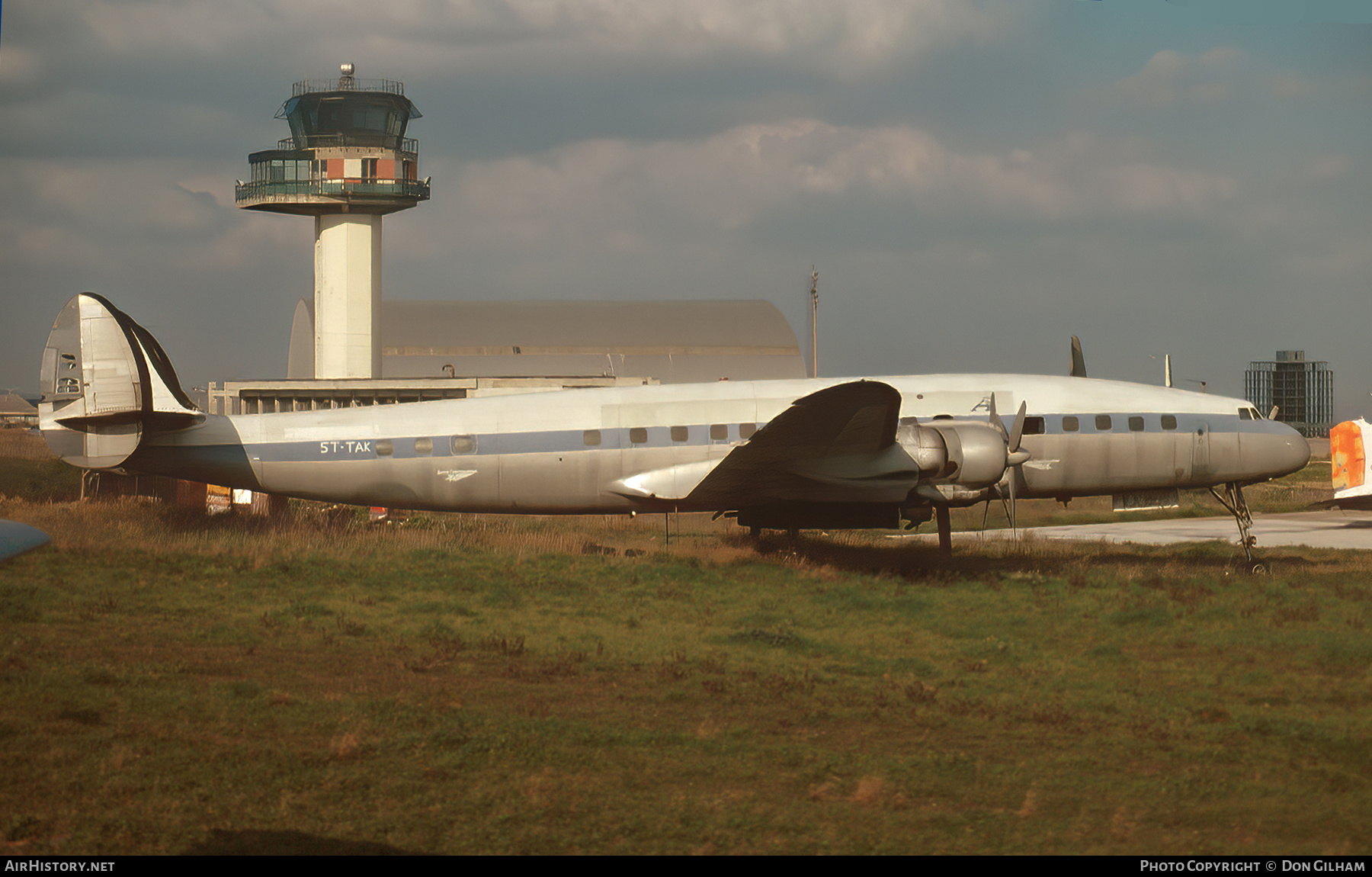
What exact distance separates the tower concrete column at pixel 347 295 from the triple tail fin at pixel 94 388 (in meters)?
32.4

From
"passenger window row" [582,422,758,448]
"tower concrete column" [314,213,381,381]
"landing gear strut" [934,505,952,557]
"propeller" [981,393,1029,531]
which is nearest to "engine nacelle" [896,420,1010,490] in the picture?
"propeller" [981,393,1029,531]

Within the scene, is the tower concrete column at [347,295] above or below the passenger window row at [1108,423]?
above

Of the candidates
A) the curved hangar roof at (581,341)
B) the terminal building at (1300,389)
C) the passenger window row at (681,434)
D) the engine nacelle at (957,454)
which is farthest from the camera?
the terminal building at (1300,389)

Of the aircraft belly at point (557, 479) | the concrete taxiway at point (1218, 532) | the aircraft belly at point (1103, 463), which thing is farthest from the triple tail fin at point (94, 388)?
the concrete taxiway at point (1218, 532)

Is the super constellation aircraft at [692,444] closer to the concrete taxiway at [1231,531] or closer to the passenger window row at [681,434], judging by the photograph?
the passenger window row at [681,434]

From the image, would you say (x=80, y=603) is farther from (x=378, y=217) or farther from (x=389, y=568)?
(x=378, y=217)

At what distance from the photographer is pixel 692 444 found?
20047mm

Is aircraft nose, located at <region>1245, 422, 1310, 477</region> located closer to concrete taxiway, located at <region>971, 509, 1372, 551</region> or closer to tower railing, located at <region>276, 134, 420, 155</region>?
concrete taxiway, located at <region>971, 509, 1372, 551</region>

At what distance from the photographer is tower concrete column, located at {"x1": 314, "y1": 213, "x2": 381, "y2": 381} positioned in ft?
168

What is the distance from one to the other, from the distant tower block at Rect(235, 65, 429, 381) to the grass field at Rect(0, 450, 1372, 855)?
33.2m

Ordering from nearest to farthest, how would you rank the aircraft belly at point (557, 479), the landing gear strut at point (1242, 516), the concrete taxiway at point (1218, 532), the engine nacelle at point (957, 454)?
the engine nacelle at point (957, 454) < the aircraft belly at point (557, 479) < the landing gear strut at point (1242, 516) < the concrete taxiway at point (1218, 532)

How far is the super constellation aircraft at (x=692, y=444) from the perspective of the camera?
18.5m

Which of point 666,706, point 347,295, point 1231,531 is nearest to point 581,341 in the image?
point 347,295

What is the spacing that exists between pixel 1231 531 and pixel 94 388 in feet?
97.2
